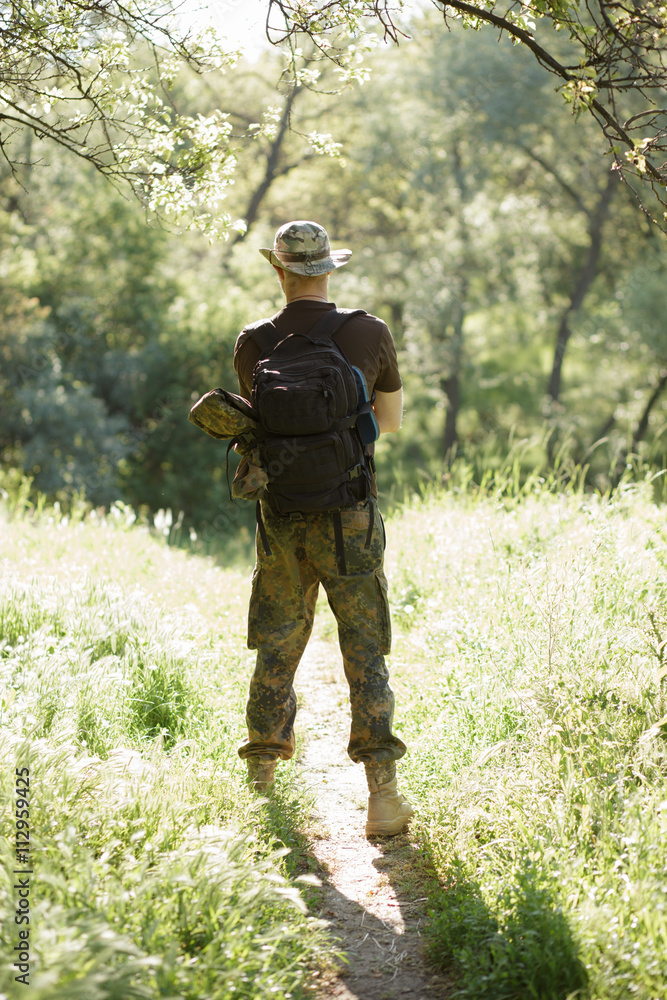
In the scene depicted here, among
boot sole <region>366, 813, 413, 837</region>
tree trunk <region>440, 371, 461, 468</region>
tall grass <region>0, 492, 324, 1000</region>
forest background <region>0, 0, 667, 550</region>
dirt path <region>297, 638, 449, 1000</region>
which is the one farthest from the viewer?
tree trunk <region>440, 371, 461, 468</region>

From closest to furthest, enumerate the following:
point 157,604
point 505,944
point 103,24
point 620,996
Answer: point 620,996 → point 505,944 → point 103,24 → point 157,604

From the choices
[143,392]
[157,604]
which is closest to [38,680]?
[157,604]

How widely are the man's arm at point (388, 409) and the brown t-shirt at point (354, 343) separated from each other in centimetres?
3

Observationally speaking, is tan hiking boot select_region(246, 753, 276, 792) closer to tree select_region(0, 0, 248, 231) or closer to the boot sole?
the boot sole

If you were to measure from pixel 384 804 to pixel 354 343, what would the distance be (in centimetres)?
188

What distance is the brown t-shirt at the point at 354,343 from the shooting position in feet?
10.3

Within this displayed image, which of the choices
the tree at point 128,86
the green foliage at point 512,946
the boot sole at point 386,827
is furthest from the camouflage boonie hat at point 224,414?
the green foliage at point 512,946

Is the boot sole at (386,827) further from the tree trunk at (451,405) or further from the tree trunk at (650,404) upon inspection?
the tree trunk at (451,405)

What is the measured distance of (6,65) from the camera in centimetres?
346

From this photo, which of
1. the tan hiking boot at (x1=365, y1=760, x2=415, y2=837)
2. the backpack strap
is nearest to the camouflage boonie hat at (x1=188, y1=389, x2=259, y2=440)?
the backpack strap

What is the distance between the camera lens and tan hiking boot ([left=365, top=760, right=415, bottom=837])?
3.31 meters

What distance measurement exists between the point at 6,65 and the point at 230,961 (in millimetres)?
3544

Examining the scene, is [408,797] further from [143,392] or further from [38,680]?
[143,392]

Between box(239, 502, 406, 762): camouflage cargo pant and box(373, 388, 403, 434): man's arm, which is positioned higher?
box(373, 388, 403, 434): man's arm
